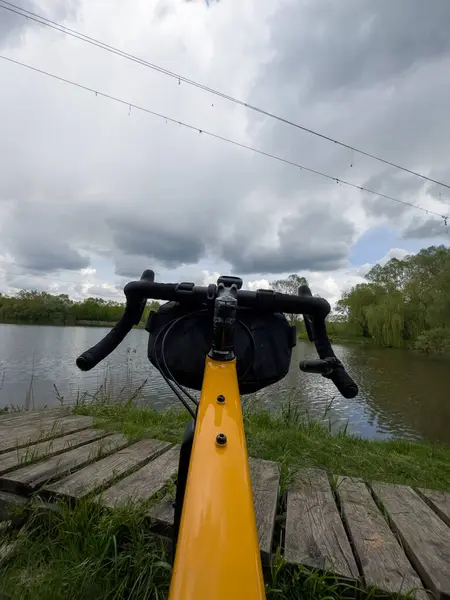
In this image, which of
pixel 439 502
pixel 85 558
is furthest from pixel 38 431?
pixel 439 502

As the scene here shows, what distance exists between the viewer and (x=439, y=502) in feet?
6.40

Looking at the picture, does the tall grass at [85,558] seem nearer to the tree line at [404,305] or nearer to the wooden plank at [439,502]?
the wooden plank at [439,502]

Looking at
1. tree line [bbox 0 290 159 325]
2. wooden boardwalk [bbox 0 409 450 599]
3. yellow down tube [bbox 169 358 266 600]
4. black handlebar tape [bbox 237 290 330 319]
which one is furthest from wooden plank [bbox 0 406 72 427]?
tree line [bbox 0 290 159 325]

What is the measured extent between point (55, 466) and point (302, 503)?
→ 1.46 meters

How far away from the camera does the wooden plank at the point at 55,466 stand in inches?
67.6

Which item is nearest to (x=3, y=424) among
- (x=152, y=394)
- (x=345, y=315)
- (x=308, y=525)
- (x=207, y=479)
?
(x=308, y=525)

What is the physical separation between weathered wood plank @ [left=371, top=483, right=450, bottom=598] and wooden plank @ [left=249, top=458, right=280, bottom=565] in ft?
1.95

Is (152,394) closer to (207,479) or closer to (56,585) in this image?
(56,585)

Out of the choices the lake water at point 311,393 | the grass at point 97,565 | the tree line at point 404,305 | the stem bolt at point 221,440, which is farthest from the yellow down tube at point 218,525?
the tree line at point 404,305

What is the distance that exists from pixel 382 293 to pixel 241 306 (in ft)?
161

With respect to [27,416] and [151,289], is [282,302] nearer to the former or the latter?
[151,289]

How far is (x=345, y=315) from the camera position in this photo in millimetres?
51000

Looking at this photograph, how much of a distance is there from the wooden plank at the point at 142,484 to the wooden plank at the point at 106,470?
0.07 metres

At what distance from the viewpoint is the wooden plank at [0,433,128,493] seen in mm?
1717
